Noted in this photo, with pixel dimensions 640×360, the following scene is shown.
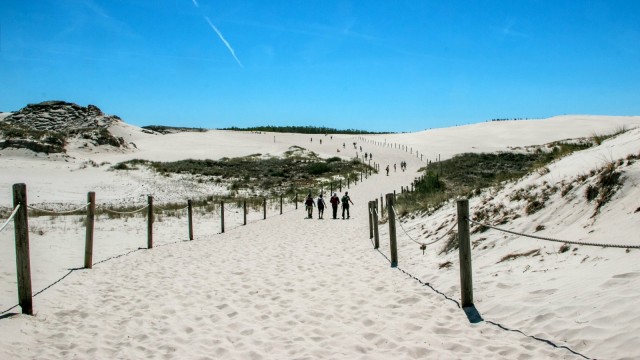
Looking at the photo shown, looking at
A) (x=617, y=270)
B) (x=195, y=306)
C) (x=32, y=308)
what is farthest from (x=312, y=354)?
(x=32, y=308)

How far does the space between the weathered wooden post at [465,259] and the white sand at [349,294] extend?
18 centimetres

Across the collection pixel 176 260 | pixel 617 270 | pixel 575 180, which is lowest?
pixel 176 260

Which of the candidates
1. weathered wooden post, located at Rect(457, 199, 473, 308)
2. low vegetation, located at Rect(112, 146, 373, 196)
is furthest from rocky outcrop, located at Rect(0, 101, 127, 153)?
weathered wooden post, located at Rect(457, 199, 473, 308)

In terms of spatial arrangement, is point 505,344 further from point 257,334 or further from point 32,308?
point 32,308

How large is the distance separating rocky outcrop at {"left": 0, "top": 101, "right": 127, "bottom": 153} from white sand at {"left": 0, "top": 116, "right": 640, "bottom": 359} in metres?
36.5

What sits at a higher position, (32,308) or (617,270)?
(617,270)

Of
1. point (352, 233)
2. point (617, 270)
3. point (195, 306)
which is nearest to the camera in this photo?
point (617, 270)

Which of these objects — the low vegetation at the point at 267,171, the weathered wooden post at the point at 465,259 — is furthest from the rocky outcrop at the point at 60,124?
the weathered wooden post at the point at 465,259

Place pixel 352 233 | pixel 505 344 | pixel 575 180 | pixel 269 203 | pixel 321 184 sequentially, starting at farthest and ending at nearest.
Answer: pixel 321 184 < pixel 269 203 < pixel 352 233 < pixel 575 180 < pixel 505 344

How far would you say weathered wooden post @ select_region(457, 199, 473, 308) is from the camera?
5785mm

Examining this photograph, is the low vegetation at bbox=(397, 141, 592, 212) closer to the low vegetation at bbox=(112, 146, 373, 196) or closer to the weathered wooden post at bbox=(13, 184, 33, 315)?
the low vegetation at bbox=(112, 146, 373, 196)

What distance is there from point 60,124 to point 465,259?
8538 cm

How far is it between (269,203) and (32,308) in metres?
21.9

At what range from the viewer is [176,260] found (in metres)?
10.6
